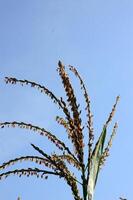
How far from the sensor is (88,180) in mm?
3689

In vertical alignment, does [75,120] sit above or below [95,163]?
above

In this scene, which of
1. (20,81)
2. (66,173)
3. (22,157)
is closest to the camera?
(66,173)

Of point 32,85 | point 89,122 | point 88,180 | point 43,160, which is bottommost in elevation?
point 88,180

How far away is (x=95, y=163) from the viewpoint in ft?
12.6

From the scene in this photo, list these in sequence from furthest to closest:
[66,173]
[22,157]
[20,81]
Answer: [20,81] < [22,157] < [66,173]

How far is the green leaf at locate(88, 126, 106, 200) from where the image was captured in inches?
144

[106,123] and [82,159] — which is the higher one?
[106,123]

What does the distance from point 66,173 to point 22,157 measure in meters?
0.51

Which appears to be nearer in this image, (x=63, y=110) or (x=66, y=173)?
(x=66, y=173)

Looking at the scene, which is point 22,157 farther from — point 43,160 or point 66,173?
point 66,173

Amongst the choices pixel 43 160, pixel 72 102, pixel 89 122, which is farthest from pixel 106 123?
pixel 43 160

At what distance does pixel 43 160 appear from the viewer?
3.98m

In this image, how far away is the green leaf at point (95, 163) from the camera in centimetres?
367

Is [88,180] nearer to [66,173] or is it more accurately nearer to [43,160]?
[66,173]
